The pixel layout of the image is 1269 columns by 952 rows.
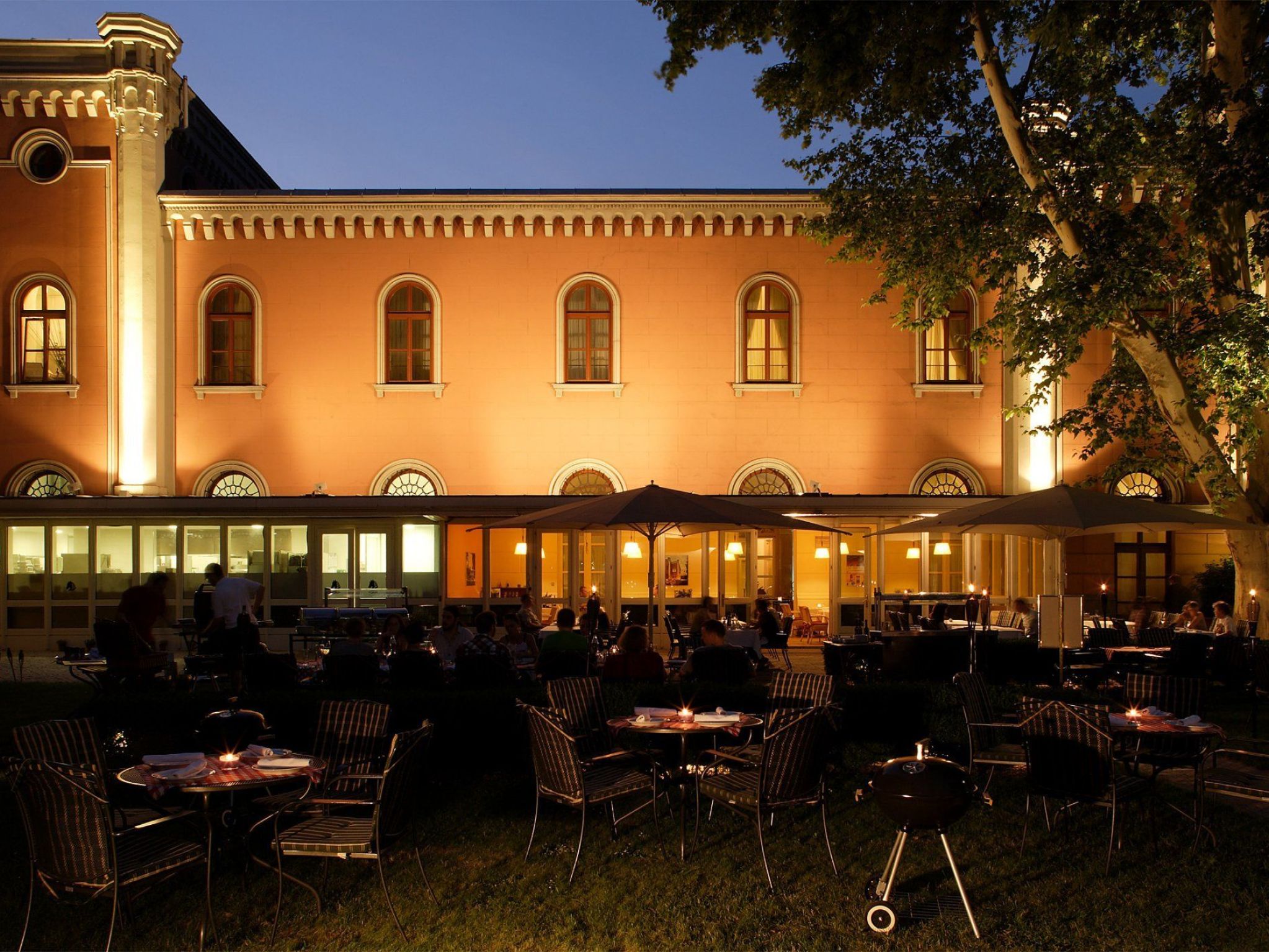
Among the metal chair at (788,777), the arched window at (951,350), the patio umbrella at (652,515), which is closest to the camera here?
the metal chair at (788,777)

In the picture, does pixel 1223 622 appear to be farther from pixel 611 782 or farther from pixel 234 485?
pixel 234 485

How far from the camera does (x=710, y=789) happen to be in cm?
650

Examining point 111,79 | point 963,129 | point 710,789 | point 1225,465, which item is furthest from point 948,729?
point 111,79

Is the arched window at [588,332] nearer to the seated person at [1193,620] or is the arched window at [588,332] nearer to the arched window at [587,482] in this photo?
Result: the arched window at [587,482]

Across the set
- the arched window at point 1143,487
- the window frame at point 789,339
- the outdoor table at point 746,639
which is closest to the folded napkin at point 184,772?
the outdoor table at point 746,639

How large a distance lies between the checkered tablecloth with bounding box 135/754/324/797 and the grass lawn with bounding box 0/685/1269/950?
27.3 inches

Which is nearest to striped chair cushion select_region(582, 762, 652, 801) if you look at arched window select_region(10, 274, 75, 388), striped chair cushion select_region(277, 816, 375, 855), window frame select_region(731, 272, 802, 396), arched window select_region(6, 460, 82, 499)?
striped chair cushion select_region(277, 816, 375, 855)

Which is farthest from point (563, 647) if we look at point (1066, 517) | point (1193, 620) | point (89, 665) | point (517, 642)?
point (1193, 620)

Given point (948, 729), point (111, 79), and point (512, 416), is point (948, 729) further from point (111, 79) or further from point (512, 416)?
point (111, 79)

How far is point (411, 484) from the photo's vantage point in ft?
65.2

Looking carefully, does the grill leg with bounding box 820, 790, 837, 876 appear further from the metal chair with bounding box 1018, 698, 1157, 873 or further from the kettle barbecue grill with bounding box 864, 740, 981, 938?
the metal chair with bounding box 1018, 698, 1157, 873

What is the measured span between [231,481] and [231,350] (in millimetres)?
2622

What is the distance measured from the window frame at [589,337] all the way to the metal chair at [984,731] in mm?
12431

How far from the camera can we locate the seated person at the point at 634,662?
9555 mm
